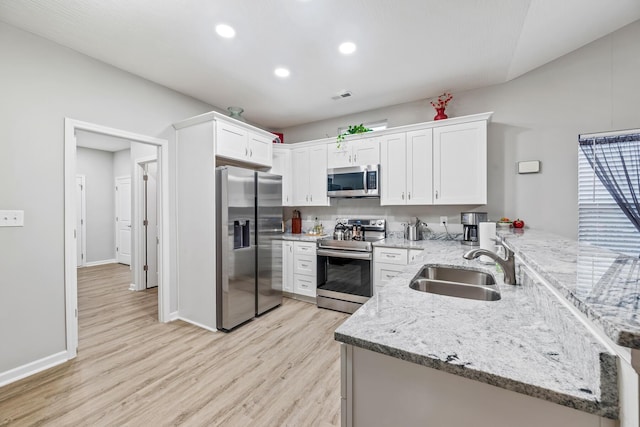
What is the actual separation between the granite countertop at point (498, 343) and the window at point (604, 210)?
7.23ft

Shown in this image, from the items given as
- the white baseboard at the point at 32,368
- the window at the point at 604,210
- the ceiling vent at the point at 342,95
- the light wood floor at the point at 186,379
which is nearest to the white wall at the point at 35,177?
the white baseboard at the point at 32,368

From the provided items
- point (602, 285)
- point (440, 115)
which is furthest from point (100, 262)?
point (602, 285)

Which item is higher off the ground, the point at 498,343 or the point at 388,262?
the point at 498,343

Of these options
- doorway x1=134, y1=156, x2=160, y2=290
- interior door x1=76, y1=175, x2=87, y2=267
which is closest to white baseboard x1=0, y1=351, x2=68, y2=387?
doorway x1=134, y1=156, x2=160, y2=290

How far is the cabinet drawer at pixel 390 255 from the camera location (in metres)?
2.99

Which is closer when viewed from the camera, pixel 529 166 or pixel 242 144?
pixel 529 166

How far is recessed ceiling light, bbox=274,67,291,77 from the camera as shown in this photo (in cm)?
272

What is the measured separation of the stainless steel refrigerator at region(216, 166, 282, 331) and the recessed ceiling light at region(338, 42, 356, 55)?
1555mm

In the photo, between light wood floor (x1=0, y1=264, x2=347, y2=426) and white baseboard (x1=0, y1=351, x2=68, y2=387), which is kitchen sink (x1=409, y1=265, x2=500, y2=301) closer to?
light wood floor (x1=0, y1=264, x2=347, y2=426)

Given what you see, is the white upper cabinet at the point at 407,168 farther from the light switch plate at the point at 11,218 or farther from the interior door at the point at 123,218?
the interior door at the point at 123,218

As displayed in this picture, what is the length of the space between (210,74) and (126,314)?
304cm

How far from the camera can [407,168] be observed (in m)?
3.24

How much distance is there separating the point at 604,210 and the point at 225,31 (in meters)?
3.82

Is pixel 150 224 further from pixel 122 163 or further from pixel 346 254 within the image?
pixel 346 254
